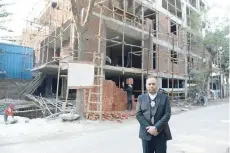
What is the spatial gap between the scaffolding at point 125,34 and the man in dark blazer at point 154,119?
7162mm

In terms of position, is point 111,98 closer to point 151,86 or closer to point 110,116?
point 110,116

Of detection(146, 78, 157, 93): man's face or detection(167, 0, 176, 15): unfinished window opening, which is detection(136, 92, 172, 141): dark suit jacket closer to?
detection(146, 78, 157, 93): man's face

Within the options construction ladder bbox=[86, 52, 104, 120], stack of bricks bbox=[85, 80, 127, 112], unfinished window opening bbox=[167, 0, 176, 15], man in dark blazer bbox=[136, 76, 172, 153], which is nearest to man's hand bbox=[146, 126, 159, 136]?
man in dark blazer bbox=[136, 76, 172, 153]

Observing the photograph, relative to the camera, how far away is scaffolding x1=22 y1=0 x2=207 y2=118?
14.9m

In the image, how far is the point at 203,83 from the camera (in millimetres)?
23438

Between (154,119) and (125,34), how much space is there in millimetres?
14404

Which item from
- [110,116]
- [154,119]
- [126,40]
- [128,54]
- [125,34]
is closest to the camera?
[154,119]

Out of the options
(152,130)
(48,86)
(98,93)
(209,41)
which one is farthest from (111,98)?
(209,41)

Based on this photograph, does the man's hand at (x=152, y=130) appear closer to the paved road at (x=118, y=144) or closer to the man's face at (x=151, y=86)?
the man's face at (x=151, y=86)

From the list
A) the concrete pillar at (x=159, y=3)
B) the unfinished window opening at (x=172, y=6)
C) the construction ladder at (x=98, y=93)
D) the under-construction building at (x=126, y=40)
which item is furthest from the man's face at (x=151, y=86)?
the unfinished window opening at (x=172, y=6)

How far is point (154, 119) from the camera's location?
12.1ft

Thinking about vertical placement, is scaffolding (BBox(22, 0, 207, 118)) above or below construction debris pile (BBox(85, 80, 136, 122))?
above

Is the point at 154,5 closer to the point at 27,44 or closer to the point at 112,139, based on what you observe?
the point at 27,44

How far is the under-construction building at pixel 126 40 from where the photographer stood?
14.8 metres
